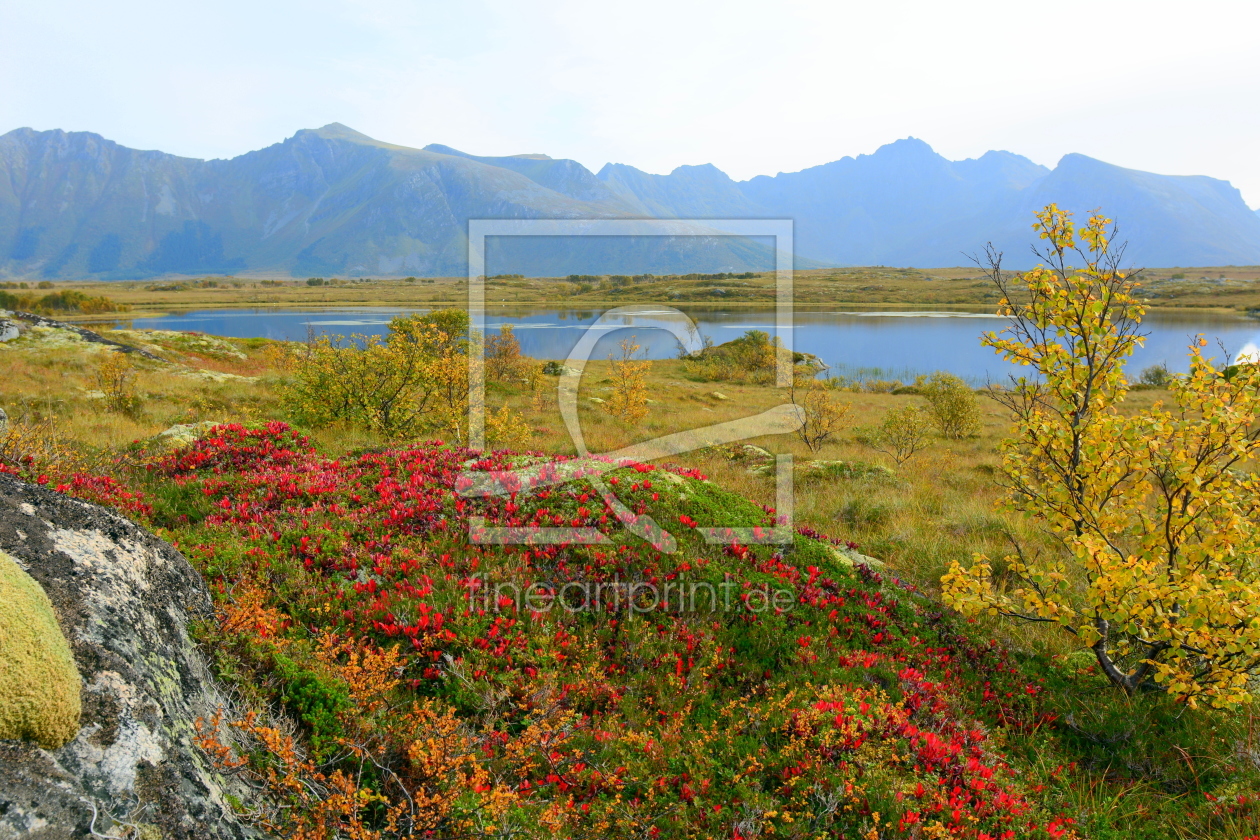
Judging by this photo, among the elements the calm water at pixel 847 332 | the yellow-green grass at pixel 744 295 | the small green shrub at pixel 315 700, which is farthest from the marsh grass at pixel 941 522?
the yellow-green grass at pixel 744 295

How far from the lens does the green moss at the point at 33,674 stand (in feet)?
7.80

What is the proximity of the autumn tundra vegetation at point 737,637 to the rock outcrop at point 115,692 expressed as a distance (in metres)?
0.35

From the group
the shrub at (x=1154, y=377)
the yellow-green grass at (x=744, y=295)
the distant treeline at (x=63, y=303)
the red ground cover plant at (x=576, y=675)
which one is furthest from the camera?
the yellow-green grass at (x=744, y=295)

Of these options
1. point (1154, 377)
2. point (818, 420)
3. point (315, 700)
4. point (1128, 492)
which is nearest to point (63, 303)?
point (818, 420)

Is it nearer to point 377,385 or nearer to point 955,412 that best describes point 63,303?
point 377,385

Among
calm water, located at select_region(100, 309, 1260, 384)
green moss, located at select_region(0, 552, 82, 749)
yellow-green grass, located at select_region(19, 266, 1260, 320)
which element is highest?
yellow-green grass, located at select_region(19, 266, 1260, 320)

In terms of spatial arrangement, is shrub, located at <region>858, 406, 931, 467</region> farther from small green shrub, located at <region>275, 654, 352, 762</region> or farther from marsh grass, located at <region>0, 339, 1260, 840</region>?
small green shrub, located at <region>275, 654, 352, 762</region>

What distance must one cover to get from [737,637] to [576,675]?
1932mm

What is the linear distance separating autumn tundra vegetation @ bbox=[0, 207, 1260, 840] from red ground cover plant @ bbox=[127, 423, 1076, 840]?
32mm

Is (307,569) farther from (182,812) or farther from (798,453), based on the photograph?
(798,453)

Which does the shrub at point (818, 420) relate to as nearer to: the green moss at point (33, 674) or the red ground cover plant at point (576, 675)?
the red ground cover plant at point (576, 675)

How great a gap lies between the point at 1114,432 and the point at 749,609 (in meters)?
4.14

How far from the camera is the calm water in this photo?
219ft

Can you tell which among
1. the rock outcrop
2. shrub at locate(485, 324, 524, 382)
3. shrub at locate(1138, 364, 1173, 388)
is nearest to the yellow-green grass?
shrub at locate(485, 324, 524, 382)
